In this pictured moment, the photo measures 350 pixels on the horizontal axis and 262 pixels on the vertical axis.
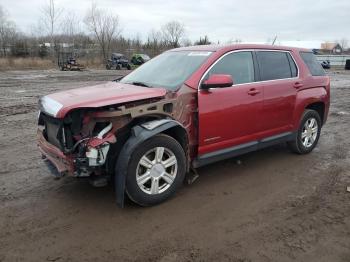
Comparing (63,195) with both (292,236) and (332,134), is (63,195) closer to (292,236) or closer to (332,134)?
(292,236)

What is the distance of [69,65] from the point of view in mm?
32344

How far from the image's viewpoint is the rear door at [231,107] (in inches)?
180

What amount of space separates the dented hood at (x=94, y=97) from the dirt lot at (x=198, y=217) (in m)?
1.16

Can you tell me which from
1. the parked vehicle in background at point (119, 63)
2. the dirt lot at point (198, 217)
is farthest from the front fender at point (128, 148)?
the parked vehicle in background at point (119, 63)

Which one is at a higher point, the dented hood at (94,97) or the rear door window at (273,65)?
the rear door window at (273,65)

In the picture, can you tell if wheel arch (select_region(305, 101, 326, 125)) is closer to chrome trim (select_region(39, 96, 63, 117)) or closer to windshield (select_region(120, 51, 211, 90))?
windshield (select_region(120, 51, 211, 90))

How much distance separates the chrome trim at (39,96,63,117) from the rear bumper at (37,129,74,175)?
17.2 inches

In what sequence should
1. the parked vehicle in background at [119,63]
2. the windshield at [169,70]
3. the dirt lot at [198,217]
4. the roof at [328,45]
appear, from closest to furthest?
the dirt lot at [198,217] < the windshield at [169,70] < the parked vehicle in background at [119,63] < the roof at [328,45]

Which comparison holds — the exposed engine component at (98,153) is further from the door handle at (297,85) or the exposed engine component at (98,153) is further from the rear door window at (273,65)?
the door handle at (297,85)


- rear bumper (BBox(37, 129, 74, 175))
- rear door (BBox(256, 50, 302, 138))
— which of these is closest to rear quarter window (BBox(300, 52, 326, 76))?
rear door (BBox(256, 50, 302, 138))

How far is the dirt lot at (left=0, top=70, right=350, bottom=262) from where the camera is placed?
132 inches

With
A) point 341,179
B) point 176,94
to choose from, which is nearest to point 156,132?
point 176,94

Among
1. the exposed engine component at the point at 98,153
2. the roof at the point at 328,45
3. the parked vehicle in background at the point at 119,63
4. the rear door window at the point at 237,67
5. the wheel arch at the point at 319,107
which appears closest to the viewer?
the exposed engine component at the point at 98,153

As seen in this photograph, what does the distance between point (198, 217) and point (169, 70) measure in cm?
212
